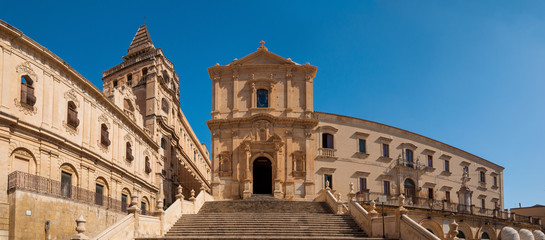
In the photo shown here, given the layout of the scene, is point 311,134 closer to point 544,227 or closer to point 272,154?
point 272,154

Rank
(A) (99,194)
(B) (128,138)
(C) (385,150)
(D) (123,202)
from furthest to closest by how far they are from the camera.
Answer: (C) (385,150)
(B) (128,138)
(D) (123,202)
(A) (99,194)

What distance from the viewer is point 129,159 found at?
119 ft

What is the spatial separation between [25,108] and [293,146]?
19889 millimetres

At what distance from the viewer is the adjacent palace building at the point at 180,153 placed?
23.2m

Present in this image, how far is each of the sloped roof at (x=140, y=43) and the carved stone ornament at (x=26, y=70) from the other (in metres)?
28.2

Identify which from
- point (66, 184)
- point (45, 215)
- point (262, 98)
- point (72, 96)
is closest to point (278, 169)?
point (262, 98)

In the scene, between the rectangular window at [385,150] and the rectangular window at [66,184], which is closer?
the rectangular window at [66,184]

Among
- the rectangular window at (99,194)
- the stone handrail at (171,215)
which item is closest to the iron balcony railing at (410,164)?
the stone handrail at (171,215)

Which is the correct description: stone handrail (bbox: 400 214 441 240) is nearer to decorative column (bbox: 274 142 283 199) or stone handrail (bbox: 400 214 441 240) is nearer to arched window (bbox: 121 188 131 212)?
decorative column (bbox: 274 142 283 199)

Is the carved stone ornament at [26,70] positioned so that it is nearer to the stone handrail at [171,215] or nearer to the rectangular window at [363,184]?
the stone handrail at [171,215]

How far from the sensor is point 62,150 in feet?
86.9

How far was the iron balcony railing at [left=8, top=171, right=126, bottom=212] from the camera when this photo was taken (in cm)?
2210

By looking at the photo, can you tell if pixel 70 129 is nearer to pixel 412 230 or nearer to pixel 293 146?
pixel 293 146

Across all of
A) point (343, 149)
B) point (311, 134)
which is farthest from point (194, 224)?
point (343, 149)
